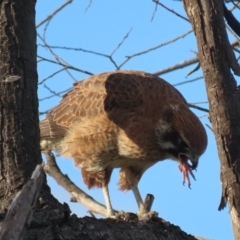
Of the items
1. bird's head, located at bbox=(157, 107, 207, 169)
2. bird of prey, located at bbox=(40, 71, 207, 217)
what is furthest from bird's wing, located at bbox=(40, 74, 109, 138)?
bird's head, located at bbox=(157, 107, 207, 169)

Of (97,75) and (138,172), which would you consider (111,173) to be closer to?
(138,172)

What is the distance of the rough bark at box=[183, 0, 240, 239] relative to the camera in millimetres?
3572

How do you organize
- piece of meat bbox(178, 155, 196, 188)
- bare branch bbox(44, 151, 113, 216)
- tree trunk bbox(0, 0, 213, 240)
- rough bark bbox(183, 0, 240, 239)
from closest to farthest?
tree trunk bbox(0, 0, 213, 240) < rough bark bbox(183, 0, 240, 239) < bare branch bbox(44, 151, 113, 216) < piece of meat bbox(178, 155, 196, 188)

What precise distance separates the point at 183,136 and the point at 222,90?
6.70 ft

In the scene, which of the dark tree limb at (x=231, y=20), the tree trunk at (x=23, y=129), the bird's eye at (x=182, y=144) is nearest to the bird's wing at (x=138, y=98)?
the bird's eye at (x=182, y=144)

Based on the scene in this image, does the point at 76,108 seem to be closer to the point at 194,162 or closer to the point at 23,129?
the point at 194,162

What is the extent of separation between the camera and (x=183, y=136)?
5.62m

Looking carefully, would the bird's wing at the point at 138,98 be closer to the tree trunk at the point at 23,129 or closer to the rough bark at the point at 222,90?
the rough bark at the point at 222,90

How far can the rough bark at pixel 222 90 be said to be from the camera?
3572 millimetres

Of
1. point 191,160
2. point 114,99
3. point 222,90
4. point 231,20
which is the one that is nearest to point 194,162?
point 191,160

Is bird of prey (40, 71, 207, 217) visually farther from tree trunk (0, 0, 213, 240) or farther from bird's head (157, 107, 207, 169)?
tree trunk (0, 0, 213, 240)

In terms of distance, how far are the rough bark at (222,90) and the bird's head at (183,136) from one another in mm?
1864

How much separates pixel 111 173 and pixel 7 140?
257cm

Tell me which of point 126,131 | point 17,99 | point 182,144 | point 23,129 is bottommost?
point 23,129
